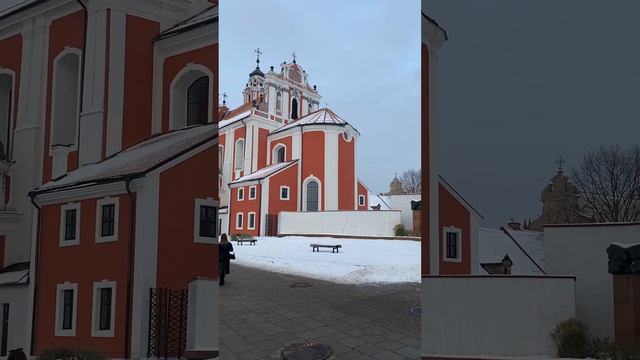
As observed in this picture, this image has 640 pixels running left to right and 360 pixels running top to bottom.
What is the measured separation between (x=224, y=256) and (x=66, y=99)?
1.22 metres

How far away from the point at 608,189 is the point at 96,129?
1836 millimetres

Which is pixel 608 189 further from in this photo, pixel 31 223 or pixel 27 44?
pixel 27 44

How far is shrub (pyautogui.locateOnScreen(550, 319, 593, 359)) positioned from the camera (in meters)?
1.09

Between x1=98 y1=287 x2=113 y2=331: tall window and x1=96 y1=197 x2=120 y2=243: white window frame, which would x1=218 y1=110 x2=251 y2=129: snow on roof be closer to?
x1=96 y1=197 x2=120 y2=243: white window frame

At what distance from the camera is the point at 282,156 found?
4.77 ft

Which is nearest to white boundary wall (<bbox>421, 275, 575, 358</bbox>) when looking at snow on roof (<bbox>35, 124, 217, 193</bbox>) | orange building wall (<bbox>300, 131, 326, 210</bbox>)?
orange building wall (<bbox>300, 131, 326, 210</bbox>)

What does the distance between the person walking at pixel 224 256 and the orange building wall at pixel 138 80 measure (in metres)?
0.60

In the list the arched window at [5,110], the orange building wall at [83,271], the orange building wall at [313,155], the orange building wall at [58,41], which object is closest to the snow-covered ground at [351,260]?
the orange building wall at [313,155]

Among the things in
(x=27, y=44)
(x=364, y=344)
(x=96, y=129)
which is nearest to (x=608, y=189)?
(x=364, y=344)

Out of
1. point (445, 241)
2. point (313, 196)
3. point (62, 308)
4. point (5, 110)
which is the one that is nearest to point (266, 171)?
point (313, 196)

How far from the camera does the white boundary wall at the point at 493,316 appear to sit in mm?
1172

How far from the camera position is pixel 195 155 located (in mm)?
1578

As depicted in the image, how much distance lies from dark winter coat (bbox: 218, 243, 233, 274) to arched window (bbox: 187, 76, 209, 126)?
48cm

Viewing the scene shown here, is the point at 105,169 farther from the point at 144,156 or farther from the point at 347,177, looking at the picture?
the point at 347,177
